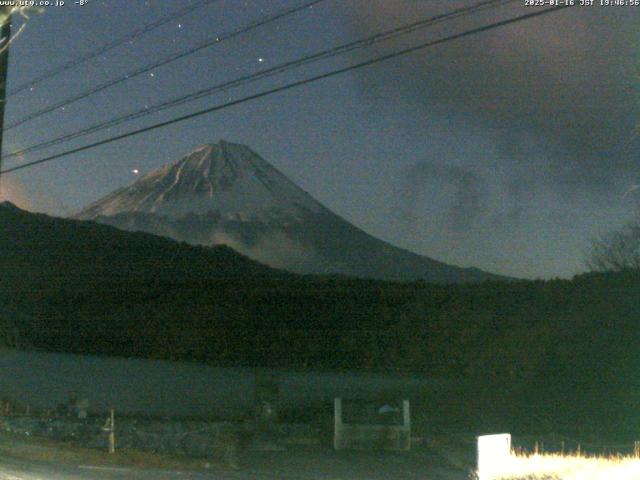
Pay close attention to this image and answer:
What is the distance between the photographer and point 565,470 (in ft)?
38.5

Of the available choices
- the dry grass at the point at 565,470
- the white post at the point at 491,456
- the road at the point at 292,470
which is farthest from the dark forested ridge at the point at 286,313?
the white post at the point at 491,456

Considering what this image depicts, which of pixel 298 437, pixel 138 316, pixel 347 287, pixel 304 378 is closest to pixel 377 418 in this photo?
pixel 298 437

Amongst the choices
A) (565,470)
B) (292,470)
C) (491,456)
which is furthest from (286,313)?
(565,470)

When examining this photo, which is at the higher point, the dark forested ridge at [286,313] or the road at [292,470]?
the dark forested ridge at [286,313]

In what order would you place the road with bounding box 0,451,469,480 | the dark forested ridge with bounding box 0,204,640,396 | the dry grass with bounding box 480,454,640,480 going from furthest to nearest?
the dark forested ridge with bounding box 0,204,640,396, the road with bounding box 0,451,469,480, the dry grass with bounding box 480,454,640,480

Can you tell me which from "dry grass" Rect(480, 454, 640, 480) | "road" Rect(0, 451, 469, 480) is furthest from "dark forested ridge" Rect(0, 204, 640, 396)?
"dry grass" Rect(480, 454, 640, 480)

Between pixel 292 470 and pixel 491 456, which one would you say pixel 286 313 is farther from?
pixel 491 456

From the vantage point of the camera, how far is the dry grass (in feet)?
36.1

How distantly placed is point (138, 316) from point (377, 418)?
37745 millimetres

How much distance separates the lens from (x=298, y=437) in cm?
2072

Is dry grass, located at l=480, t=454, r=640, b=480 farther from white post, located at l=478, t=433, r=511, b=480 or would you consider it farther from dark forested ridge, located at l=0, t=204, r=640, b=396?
dark forested ridge, located at l=0, t=204, r=640, b=396

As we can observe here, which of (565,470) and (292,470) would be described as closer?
(565,470)

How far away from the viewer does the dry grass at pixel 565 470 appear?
11016 millimetres

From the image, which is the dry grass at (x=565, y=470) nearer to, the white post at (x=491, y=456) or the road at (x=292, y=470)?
the white post at (x=491, y=456)
